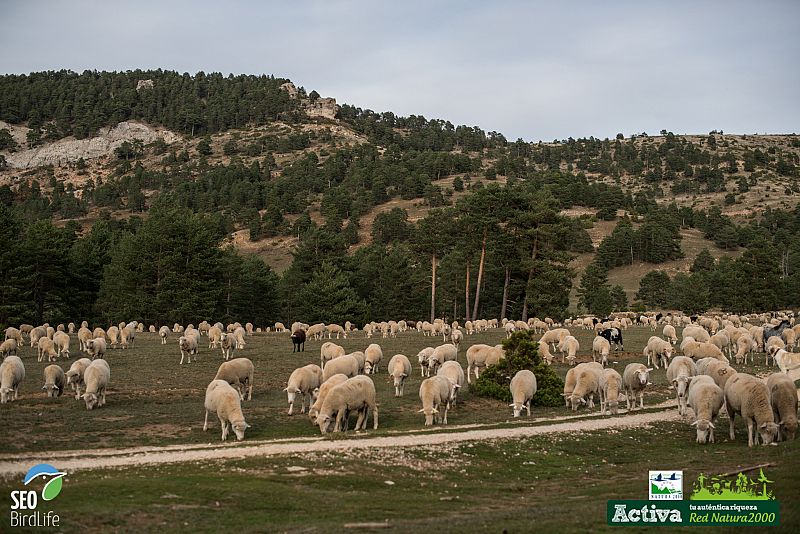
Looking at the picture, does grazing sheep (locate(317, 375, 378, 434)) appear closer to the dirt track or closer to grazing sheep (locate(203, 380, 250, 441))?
the dirt track

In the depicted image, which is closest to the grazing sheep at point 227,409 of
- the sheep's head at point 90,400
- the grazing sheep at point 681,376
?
the sheep's head at point 90,400

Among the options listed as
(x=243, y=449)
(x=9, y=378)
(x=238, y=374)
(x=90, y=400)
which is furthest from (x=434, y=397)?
(x=9, y=378)

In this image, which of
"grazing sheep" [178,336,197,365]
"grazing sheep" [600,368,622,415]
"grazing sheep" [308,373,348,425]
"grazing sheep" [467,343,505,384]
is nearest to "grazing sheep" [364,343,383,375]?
"grazing sheep" [467,343,505,384]

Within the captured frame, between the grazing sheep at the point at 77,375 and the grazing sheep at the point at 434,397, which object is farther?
the grazing sheep at the point at 77,375

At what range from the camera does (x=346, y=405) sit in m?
21.5

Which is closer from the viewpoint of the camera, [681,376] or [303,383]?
[303,383]

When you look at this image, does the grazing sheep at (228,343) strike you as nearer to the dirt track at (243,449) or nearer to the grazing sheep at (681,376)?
the dirt track at (243,449)

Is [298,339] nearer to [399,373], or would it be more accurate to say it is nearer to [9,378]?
[399,373]

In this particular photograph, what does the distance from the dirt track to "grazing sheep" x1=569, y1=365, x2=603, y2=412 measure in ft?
9.59

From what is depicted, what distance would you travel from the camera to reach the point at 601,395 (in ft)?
86.2

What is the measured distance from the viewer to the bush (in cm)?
2794

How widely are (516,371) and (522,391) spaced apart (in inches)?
149

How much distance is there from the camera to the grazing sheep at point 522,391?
2567 centimetres

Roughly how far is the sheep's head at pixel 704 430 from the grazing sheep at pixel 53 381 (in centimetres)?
2231
